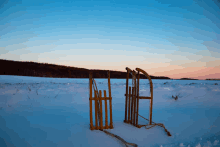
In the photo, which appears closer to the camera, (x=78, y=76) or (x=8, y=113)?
(x=8, y=113)

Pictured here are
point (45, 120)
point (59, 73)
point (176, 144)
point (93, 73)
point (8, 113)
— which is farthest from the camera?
point (59, 73)

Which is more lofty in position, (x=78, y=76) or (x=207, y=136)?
(x=78, y=76)

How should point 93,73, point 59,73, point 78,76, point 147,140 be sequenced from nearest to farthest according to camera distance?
1. point 147,140
2. point 93,73
3. point 59,73
4. point 78,76

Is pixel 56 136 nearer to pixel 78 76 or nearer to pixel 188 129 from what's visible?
pixel 188 129

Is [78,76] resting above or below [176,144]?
above

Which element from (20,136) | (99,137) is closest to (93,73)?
(99,137)

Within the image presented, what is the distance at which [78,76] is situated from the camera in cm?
3250

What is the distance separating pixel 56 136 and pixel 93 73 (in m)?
2.30

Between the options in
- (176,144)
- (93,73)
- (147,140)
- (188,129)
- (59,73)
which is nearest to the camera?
(176,144)

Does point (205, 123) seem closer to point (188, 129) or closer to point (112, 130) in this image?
point (188, 129)

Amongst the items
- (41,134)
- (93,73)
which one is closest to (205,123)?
(93,73)

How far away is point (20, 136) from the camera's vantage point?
13.8 feet

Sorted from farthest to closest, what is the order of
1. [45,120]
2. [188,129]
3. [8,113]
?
[8,113]
[45,120]
[188,129]

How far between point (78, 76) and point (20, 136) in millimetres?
28711
